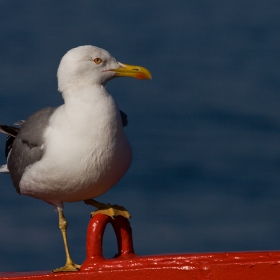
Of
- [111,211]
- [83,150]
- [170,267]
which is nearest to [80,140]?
[83,150]

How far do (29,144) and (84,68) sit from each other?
0.57m

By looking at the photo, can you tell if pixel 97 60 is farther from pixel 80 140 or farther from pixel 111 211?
pixel 111 211

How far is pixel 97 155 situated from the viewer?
3955 mm

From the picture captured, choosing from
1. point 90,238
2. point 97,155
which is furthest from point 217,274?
point 97,155

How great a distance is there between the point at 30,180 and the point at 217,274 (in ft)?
4.81

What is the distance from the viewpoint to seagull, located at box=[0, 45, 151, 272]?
156 inches

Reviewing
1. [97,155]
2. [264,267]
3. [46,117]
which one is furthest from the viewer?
[46,117]

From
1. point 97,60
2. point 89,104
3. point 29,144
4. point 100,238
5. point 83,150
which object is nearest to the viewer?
point 100,238

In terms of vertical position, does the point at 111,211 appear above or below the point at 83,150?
below

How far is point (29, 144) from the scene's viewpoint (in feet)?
14.4

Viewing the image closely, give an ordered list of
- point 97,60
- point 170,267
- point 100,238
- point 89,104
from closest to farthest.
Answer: point 170,267, point 100,238, point 89,104, point 97,60

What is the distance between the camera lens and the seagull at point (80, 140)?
397 centimetres

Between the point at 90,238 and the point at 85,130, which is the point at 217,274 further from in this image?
the point at 85,130

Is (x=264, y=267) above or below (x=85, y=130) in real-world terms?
below
